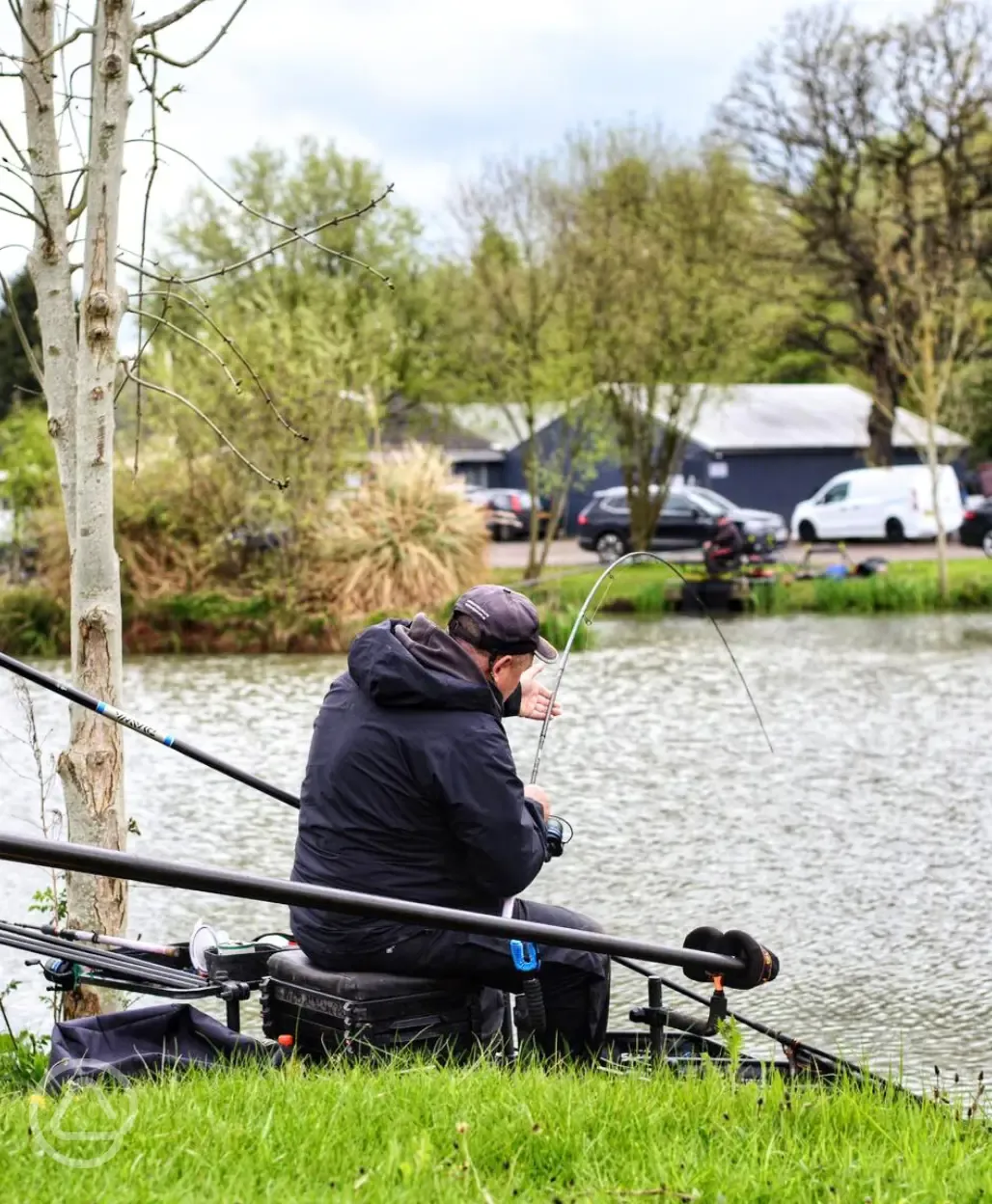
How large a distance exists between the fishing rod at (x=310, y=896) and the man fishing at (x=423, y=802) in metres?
0.42

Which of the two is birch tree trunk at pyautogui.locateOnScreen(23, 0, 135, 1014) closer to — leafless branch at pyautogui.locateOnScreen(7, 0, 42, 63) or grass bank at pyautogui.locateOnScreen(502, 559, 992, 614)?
leafless branch at pyautogui.locateOnScreen(7, 0, 42, 63)

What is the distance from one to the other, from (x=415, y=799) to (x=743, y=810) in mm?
7279

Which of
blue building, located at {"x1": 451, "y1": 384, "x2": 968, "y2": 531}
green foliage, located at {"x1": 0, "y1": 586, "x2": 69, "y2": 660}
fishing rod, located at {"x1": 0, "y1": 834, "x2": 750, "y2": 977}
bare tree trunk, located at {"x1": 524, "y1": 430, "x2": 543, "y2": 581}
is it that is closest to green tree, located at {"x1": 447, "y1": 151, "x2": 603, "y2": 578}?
bare tree trunk, located at {"x1": 524, "y1": 430, "x2": 543, "y2": 581}

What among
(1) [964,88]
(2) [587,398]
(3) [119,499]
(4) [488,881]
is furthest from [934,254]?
(4) [488,881]

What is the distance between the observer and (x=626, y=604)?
26109 millimetres

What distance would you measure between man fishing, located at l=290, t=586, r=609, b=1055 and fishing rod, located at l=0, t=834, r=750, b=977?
42cm

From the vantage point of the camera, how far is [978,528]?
33750mm

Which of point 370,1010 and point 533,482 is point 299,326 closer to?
point 533,482

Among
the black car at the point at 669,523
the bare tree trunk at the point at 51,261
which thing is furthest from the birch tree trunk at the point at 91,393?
the black car at the point at 669,523

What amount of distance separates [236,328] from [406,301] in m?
22.5

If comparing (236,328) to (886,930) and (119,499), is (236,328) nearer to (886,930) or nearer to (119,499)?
(119,499)

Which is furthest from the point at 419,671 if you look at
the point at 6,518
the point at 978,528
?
the point at 978,528

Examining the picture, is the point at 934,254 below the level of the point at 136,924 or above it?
above

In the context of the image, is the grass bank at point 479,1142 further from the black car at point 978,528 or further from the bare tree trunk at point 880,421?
the bare tree trunk at point 880,421
